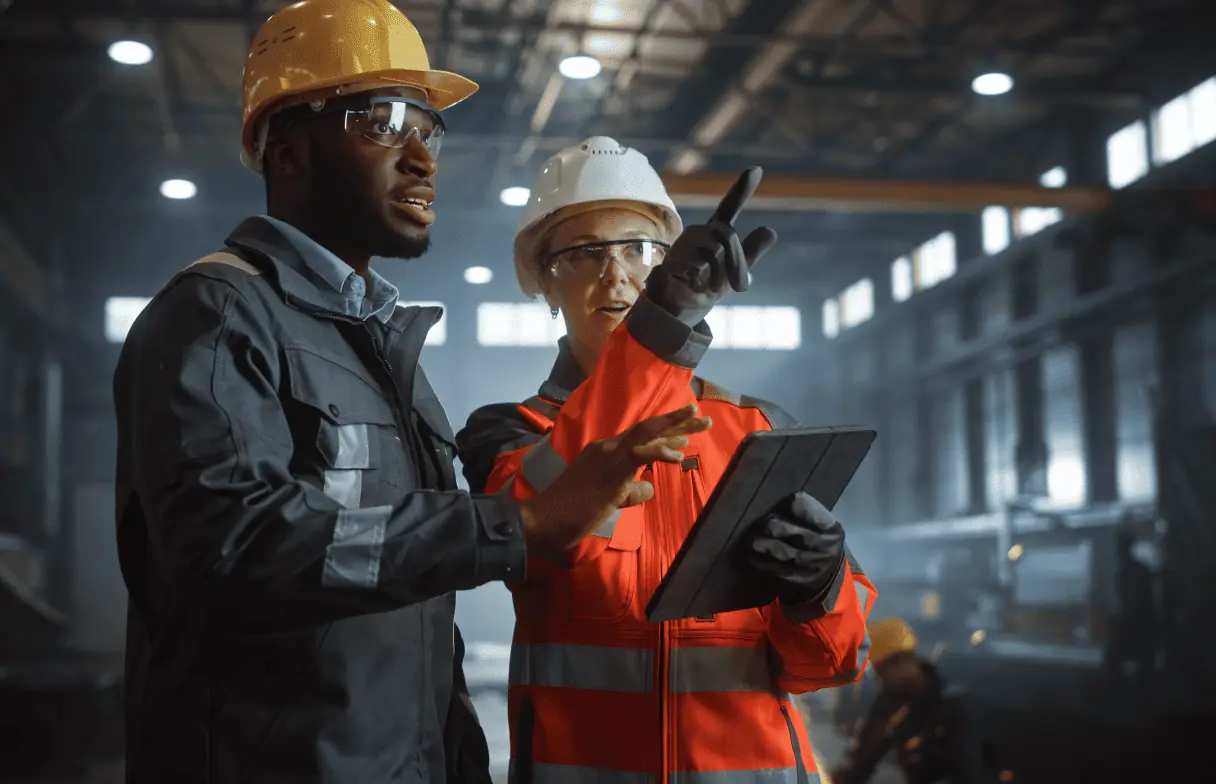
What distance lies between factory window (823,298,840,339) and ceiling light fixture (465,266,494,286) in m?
7.85

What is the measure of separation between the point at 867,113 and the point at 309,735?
55.2ft

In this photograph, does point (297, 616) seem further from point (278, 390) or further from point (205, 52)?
point (205, 52)

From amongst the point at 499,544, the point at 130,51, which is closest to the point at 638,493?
the point at 499,544

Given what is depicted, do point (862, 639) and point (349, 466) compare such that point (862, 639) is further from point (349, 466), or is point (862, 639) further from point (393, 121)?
point (393, 121)

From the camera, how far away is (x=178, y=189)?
54.9ft

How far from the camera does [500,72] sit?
51.4 feet

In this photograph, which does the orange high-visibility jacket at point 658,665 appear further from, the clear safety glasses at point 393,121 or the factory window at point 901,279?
the factory window at point 901,279

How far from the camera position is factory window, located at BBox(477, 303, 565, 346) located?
23078 millimetres

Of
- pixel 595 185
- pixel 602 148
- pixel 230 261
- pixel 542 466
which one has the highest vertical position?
pixel 602 148

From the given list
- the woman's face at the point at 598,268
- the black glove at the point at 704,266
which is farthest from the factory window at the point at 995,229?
the black glove at the point at 704,266

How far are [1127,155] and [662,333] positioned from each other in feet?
55.9

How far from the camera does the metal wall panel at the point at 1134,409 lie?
16141 mm

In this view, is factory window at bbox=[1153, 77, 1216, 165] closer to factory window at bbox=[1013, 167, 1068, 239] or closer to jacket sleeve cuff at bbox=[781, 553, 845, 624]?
factory window at bbox=[1013, 167, 1068, 239]

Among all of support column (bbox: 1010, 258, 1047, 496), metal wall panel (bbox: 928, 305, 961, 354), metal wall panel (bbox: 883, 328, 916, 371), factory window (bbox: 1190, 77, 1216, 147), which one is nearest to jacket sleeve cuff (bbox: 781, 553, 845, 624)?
factory window (bbox: 1190, 77, 1216, 147)
